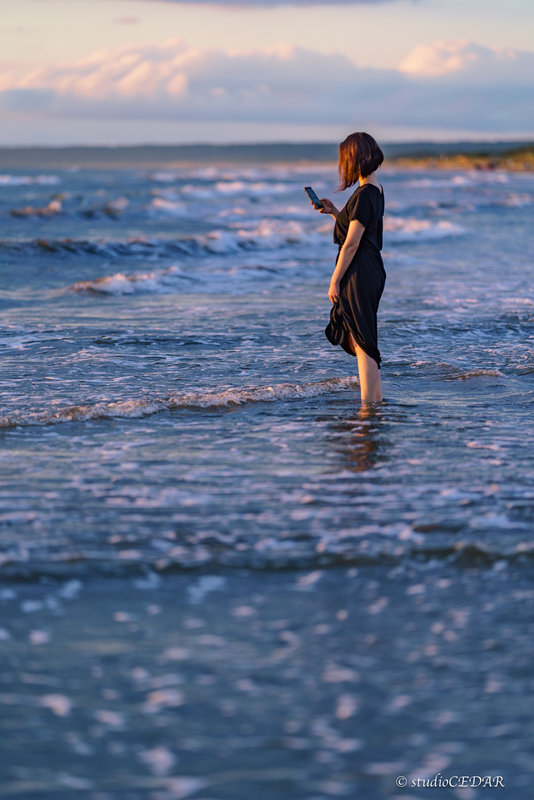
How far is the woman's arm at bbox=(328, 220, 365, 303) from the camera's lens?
19.3ft

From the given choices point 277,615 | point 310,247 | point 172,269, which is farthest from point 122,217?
point 277,615

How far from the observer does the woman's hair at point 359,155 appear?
5629 mm

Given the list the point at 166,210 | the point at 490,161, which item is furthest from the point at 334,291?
the point at 490,161

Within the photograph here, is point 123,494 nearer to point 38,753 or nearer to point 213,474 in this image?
point 213,474

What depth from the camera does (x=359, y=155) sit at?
562 cm

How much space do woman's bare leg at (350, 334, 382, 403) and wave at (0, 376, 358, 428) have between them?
762 millimetres

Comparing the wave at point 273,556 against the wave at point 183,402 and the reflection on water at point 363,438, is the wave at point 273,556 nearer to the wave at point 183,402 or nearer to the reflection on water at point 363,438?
the reflection on water at point 363,438

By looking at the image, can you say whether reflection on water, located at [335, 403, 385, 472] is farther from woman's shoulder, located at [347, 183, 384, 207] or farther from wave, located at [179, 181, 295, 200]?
wave, located at [179, 181, 295, 200]

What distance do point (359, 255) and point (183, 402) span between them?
6.43 ft

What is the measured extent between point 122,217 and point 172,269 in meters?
18.2

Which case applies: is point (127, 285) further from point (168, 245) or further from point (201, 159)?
point (201, 159)

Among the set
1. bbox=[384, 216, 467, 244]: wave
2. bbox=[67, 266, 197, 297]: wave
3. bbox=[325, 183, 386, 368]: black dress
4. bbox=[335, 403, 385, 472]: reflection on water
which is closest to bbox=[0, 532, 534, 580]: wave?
bbox=[335, 403, 385, 472]: reflection on water

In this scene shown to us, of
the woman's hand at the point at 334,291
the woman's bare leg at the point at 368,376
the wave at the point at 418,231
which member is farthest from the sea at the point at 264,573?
the wave at the point at 418,231

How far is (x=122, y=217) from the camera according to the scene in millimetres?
34344
